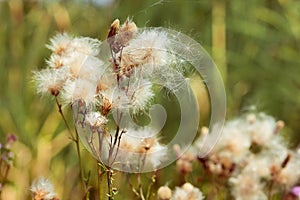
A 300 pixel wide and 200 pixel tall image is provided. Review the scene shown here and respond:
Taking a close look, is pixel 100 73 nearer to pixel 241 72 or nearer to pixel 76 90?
pixel 76 90

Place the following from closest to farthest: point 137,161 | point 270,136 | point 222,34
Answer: point 137,161 < point 270,136 < point 222,34

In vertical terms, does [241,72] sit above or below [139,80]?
above

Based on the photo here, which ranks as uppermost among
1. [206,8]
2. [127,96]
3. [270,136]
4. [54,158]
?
[206,8]

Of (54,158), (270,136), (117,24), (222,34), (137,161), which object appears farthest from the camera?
(222,34)

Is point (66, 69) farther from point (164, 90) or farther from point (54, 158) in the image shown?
point (54, 158)

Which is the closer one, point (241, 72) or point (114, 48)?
point (114, 48)

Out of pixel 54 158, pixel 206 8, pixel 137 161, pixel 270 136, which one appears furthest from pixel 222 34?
pixel 137 161
